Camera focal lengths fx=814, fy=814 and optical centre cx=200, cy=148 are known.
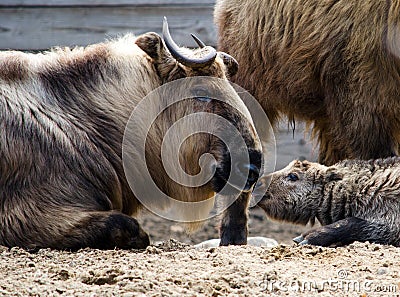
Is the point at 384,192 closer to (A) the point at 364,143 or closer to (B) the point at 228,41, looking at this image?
(A) the point at 364,143

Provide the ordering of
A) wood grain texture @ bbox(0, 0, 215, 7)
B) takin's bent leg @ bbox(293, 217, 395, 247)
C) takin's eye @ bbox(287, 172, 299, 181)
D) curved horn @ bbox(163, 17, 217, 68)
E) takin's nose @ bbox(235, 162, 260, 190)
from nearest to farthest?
takin's nose @ bbox(235, 162, 260, 190)
curved horn @ bbox(163, 17, 217, 68)
takin's bent leg @ bbox(293, 217, 395, 247)
takin's eye @ bbox(287, 172, 299, 181)
wood grain texture @ bbox(0, 0, 215, 7)

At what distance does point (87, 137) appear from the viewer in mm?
4758

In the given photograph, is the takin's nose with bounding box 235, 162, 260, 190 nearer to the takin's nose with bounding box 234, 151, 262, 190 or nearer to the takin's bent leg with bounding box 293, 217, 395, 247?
the takin's nose with bounding box 234, 151, 262, 190

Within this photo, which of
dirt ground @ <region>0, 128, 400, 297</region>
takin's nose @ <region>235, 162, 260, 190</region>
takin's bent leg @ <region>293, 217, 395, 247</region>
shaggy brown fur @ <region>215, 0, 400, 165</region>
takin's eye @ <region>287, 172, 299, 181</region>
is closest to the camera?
dirt ground @ <region>0, 128, 400, 297</region>

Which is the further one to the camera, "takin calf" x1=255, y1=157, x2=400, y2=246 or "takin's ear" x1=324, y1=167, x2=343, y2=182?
"takin's ear" x1=324, y1=167, x2=343, y2=182

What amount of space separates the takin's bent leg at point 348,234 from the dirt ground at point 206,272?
13.4 inches

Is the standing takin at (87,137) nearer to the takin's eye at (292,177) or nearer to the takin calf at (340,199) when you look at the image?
the takin calf at (340,199)

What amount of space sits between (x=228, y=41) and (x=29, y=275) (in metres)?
3.17

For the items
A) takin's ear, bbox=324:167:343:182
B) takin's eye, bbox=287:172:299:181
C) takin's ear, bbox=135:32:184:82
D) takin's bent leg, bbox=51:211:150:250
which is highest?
takin's ear, bbox=135:32:184:82

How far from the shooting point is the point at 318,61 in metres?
5.78

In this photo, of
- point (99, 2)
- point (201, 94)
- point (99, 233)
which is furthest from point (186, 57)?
point (99, 2)

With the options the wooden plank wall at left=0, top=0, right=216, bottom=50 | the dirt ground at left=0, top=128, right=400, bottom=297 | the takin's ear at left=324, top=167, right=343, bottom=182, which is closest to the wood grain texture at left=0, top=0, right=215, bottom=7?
the wooden plank wall at left=0, top=0, right=216, bottom=50

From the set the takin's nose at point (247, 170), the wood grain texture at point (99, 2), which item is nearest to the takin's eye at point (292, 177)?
the takin's nose at point (247, 170)

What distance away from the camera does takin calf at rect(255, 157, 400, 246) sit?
498 cm
